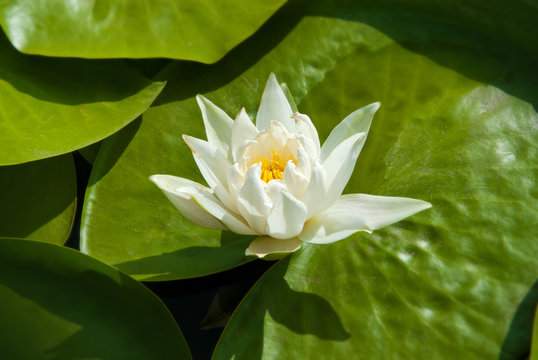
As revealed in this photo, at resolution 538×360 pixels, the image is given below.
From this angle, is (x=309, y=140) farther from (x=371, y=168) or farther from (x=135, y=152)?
(x=135, y=152)

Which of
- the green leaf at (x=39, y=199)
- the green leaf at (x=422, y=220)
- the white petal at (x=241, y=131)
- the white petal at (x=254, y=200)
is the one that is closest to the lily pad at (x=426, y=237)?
the green leaf at (x=422, y=220)

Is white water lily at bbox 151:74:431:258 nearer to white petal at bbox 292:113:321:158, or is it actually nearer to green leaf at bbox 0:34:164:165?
white petal at bbox 292:113:321:158

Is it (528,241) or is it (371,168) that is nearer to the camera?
(528,241)

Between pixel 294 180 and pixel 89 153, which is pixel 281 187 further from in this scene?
pixel 89 153

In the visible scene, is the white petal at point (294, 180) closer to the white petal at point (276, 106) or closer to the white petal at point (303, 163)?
the white petal at point (303, 163)

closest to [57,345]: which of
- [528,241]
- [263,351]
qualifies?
[263,351]

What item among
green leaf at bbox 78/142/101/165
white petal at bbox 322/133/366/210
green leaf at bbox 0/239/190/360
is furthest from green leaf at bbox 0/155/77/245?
white petal at bbox 322/133/366/210

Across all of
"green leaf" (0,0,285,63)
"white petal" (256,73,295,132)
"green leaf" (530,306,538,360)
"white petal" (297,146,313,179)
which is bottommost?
"green leaf" (530,306,538,360)

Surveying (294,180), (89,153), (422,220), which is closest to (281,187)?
(294,180)
